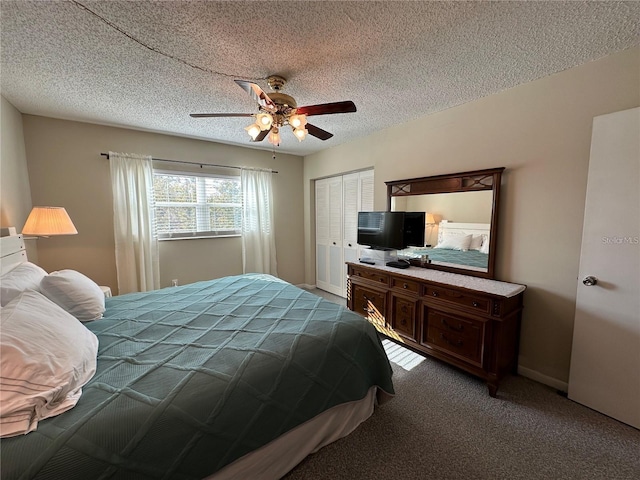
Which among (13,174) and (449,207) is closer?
(13,174)

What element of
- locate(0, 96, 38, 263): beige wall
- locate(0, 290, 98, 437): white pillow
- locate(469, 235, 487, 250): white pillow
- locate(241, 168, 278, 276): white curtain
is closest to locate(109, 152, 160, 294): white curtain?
locate(0, 96, 38, 263): beige wall

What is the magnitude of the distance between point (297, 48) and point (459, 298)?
7.49 ft

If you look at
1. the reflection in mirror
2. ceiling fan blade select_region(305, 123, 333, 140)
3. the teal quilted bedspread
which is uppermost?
ceiling fan blade select_region(305, 123, 333, 140)

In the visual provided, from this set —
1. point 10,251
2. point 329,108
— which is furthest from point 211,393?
point 10,251

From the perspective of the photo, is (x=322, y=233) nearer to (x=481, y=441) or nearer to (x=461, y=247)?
(x=461, y=247)

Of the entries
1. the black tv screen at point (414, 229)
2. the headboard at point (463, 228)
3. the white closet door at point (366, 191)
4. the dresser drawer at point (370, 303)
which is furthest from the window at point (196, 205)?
the headboard at point (463, 228)

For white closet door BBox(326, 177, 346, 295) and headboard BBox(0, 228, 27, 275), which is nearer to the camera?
headboard BBox(0, 228, 27, 275)

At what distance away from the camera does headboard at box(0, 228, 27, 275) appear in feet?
6.14

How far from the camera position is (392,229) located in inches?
121

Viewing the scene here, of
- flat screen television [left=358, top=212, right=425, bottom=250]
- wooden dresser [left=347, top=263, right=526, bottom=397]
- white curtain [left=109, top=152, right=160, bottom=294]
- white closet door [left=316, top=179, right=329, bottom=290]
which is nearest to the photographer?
wooden dresser [left=347, top=263, right=526, bottom=397]

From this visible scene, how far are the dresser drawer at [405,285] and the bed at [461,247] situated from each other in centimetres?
50

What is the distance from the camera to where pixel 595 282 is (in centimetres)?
184

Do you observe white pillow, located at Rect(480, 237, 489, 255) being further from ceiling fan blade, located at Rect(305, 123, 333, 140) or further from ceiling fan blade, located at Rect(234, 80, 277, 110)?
ceiling fan blade, located at Rect(234, 80, 277, 110)

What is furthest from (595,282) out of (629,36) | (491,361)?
(629,36)
